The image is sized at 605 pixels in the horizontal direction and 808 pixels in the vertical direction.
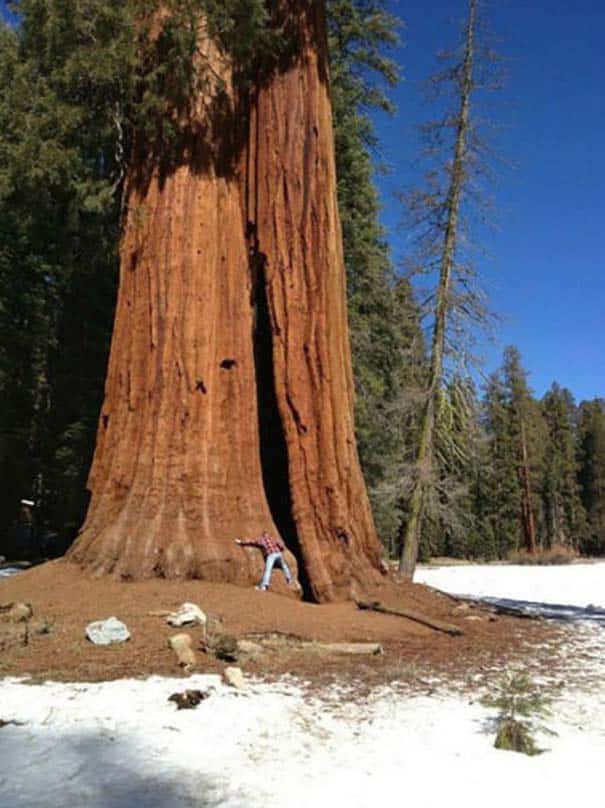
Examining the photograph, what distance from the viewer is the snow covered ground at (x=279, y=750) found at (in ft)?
11.5

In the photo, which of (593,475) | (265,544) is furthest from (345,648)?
(593,475)

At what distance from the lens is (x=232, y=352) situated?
10172mm

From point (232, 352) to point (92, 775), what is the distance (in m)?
7.02

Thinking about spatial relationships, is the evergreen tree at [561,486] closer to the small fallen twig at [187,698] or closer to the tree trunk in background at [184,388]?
the tree trunk in background at [184,388]

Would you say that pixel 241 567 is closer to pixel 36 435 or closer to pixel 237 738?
pixel 237 738

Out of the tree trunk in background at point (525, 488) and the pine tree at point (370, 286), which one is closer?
the pine tree at point (370, 286)

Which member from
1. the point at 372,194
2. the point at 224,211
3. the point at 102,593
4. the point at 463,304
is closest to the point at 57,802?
the point at 102,593

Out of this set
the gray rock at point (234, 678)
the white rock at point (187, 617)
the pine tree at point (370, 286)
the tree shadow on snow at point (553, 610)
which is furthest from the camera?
the pine tree at point (370, 286)

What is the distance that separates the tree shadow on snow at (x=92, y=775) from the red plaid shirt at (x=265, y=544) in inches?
200

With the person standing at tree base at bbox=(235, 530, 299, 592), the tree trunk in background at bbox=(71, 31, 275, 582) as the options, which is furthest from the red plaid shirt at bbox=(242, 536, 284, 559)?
the tree trunk in background at bbox=(71, 31, 275, 582)

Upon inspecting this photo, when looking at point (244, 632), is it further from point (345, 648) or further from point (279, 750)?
point (279, 750)

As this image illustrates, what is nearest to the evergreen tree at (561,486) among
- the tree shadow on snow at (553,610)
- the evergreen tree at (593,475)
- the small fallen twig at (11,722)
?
the evergreen tree at (593,475)

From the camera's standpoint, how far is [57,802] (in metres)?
3.27

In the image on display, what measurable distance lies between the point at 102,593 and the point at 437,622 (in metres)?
3.86
